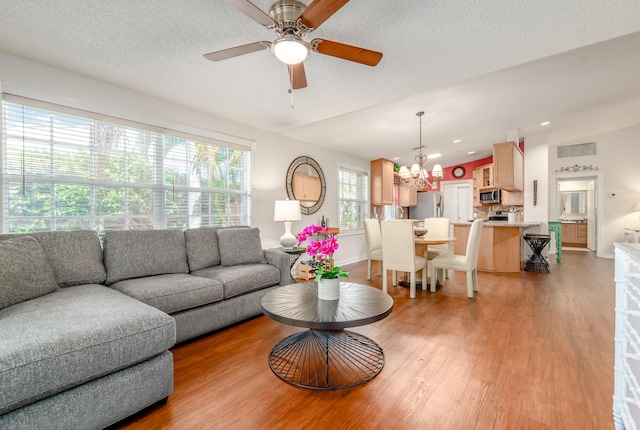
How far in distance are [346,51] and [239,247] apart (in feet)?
7.30

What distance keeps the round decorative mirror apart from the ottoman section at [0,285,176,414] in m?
3.21

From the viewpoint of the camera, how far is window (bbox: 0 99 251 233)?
2.32 metres

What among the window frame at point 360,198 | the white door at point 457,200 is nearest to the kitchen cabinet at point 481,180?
the white door at point 457,200

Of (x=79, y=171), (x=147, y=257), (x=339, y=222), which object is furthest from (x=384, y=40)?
(x=339, y=222)

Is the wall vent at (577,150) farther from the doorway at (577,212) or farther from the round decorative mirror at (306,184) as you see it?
the round decorative mirror at (306,184)

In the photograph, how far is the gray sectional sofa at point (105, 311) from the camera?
3.97 feet

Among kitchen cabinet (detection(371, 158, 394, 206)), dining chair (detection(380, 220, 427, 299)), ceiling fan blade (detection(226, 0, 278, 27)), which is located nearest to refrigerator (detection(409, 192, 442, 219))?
kitchen cabinet (detection(371, 158, 394, 206))

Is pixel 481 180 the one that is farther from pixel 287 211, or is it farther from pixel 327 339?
pixel 327 339

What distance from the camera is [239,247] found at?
3166 millimetres

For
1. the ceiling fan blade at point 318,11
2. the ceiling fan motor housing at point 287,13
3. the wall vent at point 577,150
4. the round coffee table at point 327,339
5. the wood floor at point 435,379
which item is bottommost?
the wood floor at point 435,379

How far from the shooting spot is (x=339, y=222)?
5.87 metres

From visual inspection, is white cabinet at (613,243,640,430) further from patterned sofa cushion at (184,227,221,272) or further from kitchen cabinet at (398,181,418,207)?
kitchen cabinet at (398,181,418,207)

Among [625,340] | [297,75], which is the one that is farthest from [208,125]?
[625,340]

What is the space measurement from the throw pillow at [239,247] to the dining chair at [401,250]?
1.57 metres
